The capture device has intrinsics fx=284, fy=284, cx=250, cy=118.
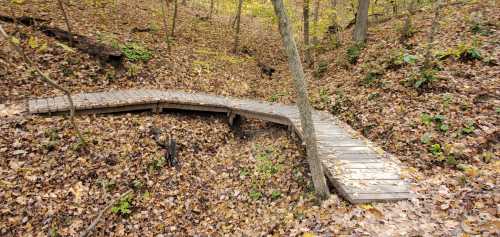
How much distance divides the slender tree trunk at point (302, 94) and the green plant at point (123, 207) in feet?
14.1

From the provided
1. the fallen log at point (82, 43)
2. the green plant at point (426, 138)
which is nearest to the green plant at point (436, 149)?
the green plant at point (426, 138)

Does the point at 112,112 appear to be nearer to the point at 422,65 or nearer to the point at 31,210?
the point at 31,210

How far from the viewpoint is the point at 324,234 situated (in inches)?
184

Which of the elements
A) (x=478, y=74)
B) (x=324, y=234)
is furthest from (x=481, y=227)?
(x=478, y=74)

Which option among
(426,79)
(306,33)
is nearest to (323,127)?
(426,79)

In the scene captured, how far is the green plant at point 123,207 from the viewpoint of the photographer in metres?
6.45

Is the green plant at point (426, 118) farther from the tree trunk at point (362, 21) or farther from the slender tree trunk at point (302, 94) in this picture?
the tree trunk at point (362, 21)

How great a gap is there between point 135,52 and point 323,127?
333 inches

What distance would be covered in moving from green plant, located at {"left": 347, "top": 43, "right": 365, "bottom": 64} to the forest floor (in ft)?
1.07

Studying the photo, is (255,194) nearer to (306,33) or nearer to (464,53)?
(464,53)

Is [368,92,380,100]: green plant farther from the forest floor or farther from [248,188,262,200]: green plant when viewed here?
[248,188,262,200]: green plant

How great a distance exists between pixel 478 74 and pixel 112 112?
11004mm

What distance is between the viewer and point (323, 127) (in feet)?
27.9

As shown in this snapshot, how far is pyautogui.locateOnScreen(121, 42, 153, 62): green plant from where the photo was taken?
11.8 m
